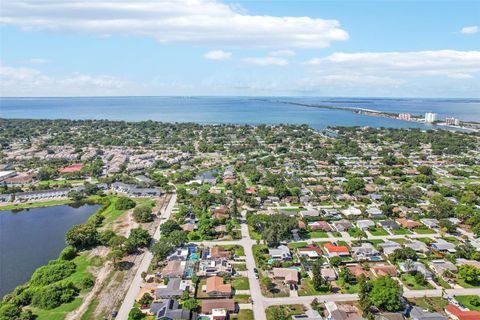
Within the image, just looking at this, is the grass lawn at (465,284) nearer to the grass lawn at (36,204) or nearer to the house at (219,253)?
the house at (219,253)

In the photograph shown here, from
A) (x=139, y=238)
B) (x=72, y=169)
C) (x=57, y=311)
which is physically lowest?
(x=57, y=311)

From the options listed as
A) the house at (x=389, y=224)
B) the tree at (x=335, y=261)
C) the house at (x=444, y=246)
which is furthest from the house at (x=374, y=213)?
the tree at (x=335, y=261)

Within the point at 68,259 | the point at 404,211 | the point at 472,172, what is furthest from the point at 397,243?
the point at 472,172

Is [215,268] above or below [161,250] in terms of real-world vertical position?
below

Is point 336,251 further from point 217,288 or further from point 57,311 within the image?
point 57,311

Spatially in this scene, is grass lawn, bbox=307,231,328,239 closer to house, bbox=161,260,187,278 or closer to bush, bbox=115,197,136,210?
house, bbox=161,260,187,278

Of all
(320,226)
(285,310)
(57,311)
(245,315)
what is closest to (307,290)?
(285,310)
